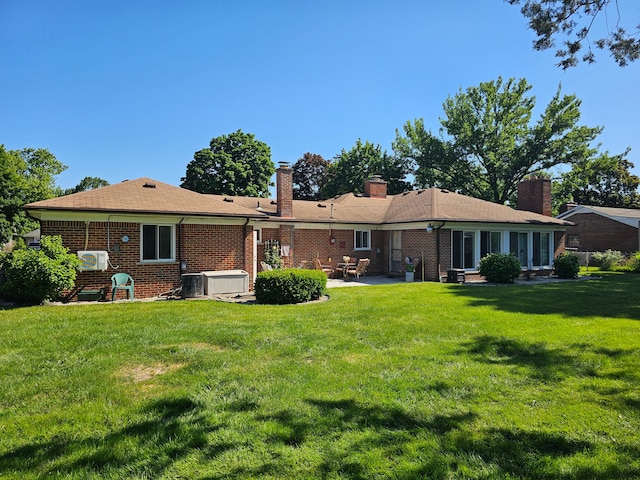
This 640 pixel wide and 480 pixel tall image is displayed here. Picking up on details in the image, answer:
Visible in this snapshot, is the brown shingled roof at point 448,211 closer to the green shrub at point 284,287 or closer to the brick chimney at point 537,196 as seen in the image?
the brick chimney at point 537,196

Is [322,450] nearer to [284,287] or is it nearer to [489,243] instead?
[284,287]

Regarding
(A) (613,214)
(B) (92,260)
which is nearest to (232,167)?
(B) (92,260)

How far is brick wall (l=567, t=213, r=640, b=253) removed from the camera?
99.2ft

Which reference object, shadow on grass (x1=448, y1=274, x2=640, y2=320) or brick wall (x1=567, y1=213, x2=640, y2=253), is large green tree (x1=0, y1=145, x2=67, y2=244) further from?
brick wall (x1=567, y1=213, x2=640, y2=253)

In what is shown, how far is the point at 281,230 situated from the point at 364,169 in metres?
21.7

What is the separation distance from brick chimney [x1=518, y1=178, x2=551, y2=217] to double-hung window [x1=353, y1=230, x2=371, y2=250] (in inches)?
431

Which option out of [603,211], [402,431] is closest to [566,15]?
[402,431]

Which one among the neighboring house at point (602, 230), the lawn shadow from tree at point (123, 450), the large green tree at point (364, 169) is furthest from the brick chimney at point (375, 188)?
the lawn shadow from tree at point (123, 450)

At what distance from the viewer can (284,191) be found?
18688mm

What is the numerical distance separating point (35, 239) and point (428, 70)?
3425 cm

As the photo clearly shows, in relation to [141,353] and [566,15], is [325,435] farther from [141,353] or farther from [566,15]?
[566,15]

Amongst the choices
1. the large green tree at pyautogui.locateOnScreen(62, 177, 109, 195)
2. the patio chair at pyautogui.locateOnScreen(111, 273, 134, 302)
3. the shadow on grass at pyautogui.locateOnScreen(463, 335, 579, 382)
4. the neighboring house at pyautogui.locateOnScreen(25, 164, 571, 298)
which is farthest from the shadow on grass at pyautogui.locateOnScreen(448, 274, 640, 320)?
the large green tree at pyautogui.locateOnScreen(62, 177, 109, 195)

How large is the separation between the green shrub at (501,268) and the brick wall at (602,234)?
677 inches

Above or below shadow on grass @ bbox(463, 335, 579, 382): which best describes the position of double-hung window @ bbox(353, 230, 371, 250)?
above
